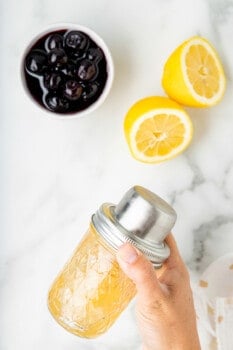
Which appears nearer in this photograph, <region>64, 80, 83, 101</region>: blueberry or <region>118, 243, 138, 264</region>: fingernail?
<region>118, 243, 138, 264</region>: fingernail

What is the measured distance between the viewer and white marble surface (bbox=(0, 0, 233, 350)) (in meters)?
1.18

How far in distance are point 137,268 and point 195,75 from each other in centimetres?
32

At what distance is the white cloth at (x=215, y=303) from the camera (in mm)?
1169

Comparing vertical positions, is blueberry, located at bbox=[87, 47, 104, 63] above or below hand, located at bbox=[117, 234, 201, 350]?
above

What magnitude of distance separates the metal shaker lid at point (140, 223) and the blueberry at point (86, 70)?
7.6 inches

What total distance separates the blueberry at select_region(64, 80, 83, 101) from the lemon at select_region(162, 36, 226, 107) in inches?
5.2

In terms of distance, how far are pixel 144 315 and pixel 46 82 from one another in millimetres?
354

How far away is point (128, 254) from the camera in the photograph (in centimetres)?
95

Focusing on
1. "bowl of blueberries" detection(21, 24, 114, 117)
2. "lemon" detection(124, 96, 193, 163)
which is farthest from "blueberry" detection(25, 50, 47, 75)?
"lemon" detection(124, 96, 193, 163)

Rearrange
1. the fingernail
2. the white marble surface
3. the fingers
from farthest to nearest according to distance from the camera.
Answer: the white marble surface, the fingers, the fingernail

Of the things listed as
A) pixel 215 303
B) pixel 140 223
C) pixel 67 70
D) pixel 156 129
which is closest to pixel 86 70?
pixel 67 70

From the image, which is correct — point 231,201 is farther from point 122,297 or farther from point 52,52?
point 52,52

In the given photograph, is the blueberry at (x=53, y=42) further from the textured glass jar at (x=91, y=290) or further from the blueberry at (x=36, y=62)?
the textured glass jar at (x=91, y=290)

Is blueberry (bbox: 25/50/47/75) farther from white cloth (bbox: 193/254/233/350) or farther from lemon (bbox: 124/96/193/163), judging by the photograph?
white cloth (bbox: 193/254/233/350)
